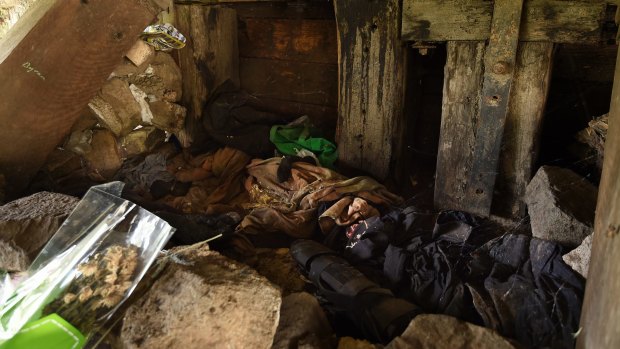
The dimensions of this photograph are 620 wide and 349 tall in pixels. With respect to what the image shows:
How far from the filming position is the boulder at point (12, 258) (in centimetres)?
184

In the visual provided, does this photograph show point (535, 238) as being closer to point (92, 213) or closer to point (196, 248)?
point (196, 248)

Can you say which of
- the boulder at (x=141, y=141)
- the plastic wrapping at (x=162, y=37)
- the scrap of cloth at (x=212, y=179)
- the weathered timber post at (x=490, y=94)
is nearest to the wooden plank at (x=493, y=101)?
the weathered timber post at (x=490, y=94)

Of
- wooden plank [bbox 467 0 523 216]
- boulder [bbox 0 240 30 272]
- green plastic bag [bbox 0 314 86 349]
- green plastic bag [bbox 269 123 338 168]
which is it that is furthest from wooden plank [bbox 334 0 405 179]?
green plastic bag [bbox 0 314 86 349]

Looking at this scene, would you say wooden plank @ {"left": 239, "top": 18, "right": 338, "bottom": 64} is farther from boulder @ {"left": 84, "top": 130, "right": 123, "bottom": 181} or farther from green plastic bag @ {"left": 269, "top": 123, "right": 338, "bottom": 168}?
boulder @ {"left": 84, "top": 130, "right": 123, "bottom": 181}

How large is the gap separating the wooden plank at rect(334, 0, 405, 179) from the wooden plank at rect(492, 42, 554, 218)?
0.65 m

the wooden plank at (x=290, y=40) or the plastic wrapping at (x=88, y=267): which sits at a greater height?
the wooden plank at (x=290, y=40)

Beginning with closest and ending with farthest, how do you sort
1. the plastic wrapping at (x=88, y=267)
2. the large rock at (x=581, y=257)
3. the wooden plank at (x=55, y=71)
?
the plastic wrapping at (x=88, y=267)
the large rock at (x=581, y=257)
the wooden plank at (x=55, y=71)

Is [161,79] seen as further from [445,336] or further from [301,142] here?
[445,336]

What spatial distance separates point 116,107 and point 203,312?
1865 mm

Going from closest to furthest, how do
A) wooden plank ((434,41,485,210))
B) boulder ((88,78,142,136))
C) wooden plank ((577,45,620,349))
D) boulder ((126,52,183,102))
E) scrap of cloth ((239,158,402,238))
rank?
wooden plank ((577,45,620,349))
wooden plank ((434,41,485,210))
scrap of cloth ((239,158,402,238))
boulder ((88,78,142,136))
boulder ((126,52,183,102))

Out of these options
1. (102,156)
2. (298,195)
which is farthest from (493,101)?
(102,156)

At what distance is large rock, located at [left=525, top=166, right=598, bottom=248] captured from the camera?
6.54 feet

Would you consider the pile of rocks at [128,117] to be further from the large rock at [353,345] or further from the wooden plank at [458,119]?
the large rock at [353,345]

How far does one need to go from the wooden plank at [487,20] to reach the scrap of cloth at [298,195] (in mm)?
921
